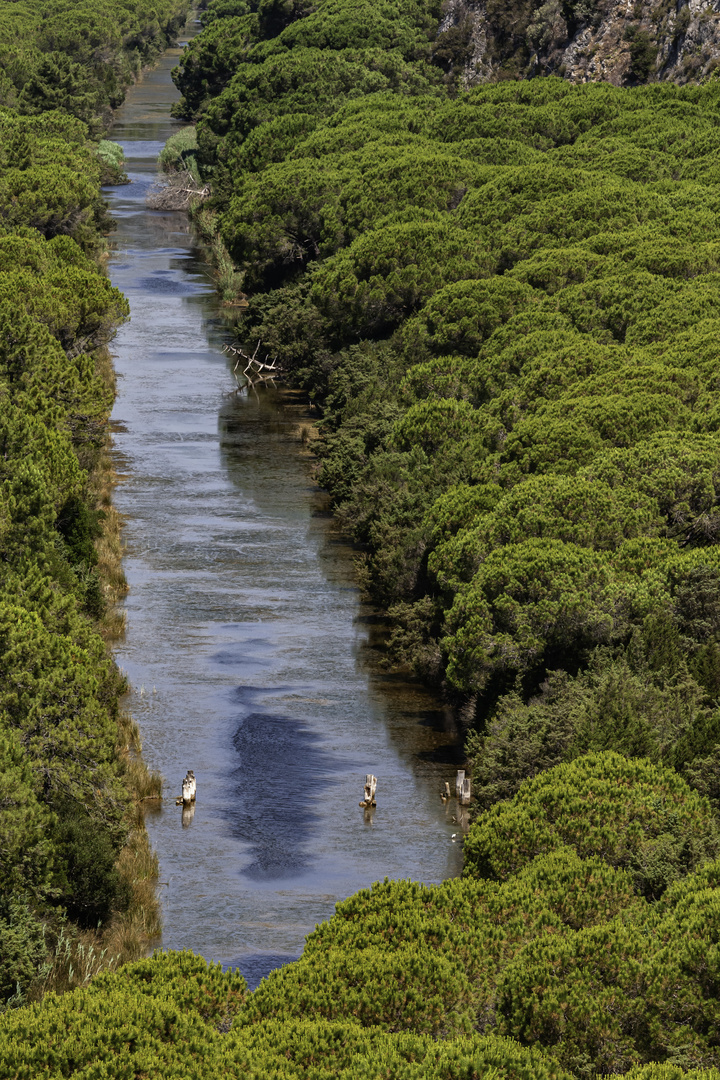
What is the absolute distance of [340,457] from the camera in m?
64.3

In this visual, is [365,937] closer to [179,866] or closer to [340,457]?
[179,866]

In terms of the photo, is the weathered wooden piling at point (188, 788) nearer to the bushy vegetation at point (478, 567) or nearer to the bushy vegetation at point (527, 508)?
the bushy vegetation at point (478, 567)

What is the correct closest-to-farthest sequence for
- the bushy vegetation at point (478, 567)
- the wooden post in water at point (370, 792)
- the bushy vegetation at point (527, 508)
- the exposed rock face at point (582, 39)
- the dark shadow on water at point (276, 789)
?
the bushy vegetation at point (478, 567) → the bushy vegetation at point (527, 508) → the dark shadow on water at point (276, 789) → the wooden post in water at point (370, 792) → the exposed rock face at point (582, 39)

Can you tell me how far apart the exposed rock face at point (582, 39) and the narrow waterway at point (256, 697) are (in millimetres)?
39795

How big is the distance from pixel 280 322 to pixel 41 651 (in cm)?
5226

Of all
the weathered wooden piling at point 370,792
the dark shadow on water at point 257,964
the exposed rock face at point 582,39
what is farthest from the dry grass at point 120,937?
the exposed rock face at point 582,39

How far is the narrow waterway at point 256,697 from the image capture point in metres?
36.1

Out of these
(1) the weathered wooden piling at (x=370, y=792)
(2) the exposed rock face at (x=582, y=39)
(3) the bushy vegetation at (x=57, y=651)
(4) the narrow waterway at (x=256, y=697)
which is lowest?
(4) the narrow waterway at (x=256, y=697)

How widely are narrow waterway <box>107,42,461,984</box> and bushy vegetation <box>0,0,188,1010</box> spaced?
136cm

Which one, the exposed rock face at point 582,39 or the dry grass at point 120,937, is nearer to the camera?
the dry grass at point 120,937

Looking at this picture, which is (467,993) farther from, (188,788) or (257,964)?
(188,788)

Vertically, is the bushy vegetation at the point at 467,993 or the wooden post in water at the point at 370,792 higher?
the bushy vegetation at the point at 467,993

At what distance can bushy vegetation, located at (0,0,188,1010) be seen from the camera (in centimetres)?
2978

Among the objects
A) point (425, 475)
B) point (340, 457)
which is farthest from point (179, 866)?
point (340, 457)
